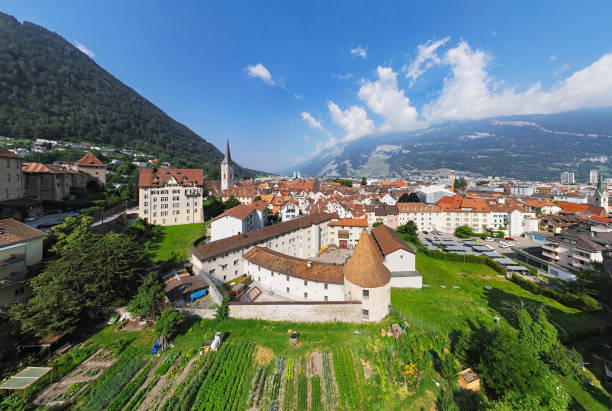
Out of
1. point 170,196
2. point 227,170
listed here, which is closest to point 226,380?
point 170,196

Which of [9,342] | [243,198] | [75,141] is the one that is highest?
[75,141]

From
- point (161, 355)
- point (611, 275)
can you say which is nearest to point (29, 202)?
point (161, 355)

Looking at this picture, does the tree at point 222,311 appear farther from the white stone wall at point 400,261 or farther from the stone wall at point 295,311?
the white stone wall at point 400,261

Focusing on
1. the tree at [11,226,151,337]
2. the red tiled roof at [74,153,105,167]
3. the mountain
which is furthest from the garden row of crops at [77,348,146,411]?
the mountain

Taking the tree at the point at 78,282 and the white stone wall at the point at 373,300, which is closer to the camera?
the tree at the point at 78,282

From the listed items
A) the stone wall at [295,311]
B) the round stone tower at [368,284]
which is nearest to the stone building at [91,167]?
the stone wall at [295,311]

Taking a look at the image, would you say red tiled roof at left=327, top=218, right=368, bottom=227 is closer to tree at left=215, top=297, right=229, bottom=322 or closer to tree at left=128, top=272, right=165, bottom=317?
tree at left=215, top=297, right=229, bottom=322

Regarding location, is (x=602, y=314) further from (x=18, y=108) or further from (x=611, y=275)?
(x=18, y=108)
